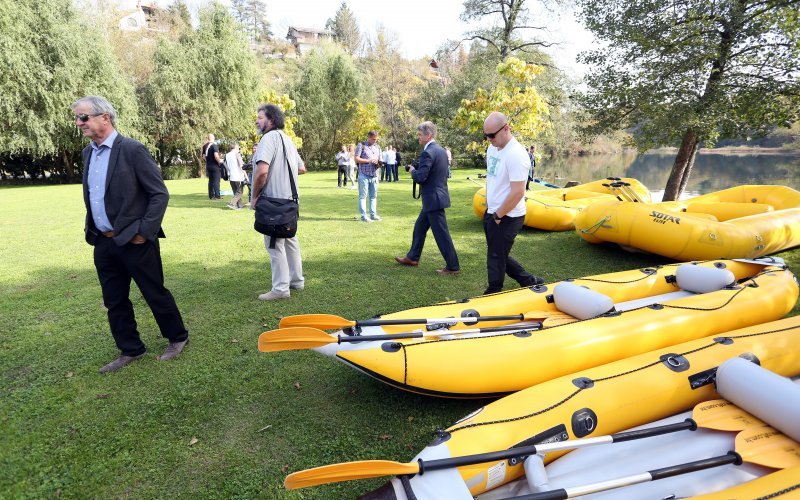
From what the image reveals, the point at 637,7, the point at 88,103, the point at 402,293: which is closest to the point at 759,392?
the point at 402,293

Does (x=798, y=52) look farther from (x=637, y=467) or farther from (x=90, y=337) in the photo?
(x=90, y=337)

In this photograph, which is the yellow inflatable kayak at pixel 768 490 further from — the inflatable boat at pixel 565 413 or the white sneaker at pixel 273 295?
the white sneaker at pixel 273 295

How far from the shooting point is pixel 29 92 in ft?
55.2

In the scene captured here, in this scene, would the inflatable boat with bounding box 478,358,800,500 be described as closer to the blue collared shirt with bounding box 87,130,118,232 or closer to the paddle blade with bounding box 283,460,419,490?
the paddle blade with bounding box 283,460,419,490

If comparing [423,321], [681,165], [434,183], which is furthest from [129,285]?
[681,165]

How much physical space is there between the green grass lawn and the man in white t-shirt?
87cm

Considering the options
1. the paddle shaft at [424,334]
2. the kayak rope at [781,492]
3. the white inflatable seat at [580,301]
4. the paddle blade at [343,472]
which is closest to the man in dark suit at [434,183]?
the white inflatable seat at [580,301]

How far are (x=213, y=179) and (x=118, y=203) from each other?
10069mm

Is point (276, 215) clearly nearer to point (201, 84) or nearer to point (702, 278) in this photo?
point (702, 278)

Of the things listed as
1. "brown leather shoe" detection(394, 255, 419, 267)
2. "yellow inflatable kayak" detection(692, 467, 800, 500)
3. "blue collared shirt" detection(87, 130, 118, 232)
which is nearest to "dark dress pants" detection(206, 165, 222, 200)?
"brown leather shoe" detection(394, 255, 419, 267)

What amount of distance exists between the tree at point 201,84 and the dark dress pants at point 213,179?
12185 mm

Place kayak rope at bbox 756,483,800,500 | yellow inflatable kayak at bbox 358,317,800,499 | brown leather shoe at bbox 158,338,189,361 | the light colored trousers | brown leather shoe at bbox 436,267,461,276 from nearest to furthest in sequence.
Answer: kayak rope at bbox 756,483,800,500 < yellow inflatable kayak at bbox 358,317,800,499 < brown leather shoe at bbox 158,338,189,361 < the light colored trousers < brown leather shoe at bbox 436,267,461,276

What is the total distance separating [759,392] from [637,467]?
83 cm

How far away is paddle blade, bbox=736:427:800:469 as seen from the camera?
2.00m
